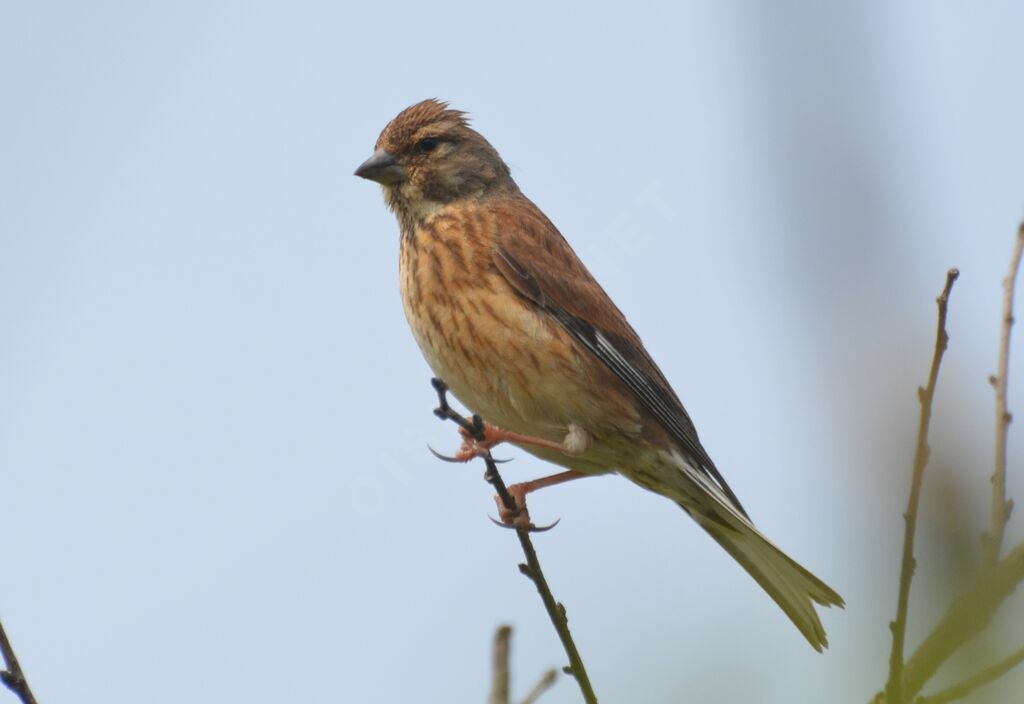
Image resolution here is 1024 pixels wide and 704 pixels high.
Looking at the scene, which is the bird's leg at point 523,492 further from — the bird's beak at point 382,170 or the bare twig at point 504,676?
the bird's beak at point 382,170

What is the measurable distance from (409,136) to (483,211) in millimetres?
471

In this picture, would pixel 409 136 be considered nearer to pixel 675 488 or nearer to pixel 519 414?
pixel 519 414

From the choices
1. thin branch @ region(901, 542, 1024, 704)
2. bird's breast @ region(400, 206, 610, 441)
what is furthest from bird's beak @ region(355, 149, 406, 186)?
thin branch @ region(901, 542, 1024, 704)

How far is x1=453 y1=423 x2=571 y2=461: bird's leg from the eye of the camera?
13.6ft

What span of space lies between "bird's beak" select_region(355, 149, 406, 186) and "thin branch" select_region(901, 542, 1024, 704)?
3.77 m

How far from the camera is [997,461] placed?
2.74 m

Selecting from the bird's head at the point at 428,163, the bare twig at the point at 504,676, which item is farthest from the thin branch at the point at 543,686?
the bird's head at the point at 428,163

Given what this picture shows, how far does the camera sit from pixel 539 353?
15.2ft

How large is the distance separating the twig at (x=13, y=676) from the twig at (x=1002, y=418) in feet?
5.66

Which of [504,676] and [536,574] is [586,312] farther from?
[504,676]

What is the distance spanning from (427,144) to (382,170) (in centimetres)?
26

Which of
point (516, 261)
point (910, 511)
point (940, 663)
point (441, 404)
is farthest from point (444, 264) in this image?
point (940, 663)

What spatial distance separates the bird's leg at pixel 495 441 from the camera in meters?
4.15

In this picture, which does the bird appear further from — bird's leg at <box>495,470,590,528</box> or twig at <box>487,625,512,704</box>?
twig at <box>487,625,512,704</box>
